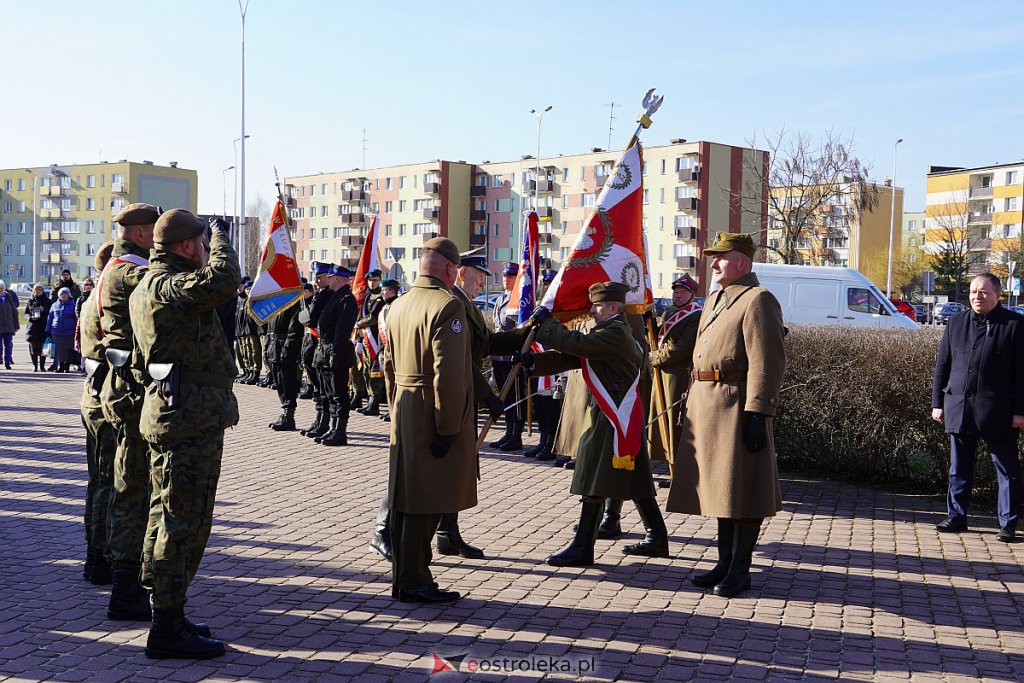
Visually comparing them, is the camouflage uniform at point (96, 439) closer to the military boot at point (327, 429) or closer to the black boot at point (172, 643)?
the black boot at point (172, 643)

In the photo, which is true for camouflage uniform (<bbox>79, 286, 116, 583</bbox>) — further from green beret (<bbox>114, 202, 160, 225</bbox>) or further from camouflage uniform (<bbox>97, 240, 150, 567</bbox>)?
green beret (<bbox>114, 202, 160, 225</bbox>)

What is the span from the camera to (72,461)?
10906 mm

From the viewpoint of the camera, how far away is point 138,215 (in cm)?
606

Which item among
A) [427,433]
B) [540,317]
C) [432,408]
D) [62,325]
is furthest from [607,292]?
[62,325]

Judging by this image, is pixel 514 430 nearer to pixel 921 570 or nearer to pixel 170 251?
pixel 921 570

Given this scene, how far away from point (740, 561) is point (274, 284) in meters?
9.39

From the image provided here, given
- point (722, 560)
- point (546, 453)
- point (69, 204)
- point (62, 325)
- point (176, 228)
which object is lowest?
point (546, 453)

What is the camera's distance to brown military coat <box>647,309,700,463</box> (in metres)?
8.81

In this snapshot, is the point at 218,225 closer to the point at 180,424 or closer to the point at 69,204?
the point at 180,424

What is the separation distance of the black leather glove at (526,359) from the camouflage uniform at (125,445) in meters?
2.29

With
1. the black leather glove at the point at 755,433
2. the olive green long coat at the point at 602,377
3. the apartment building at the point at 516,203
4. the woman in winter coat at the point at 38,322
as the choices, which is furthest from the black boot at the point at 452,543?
the apartment building at the point at 516,203

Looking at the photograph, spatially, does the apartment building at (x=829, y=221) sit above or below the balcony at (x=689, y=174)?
below

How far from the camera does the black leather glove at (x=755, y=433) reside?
6117 mm

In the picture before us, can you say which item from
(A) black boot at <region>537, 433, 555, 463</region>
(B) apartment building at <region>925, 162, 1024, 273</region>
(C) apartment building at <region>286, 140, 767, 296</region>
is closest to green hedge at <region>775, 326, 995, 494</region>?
(A) black boot at <region>537, 433, 555, 463</region>
